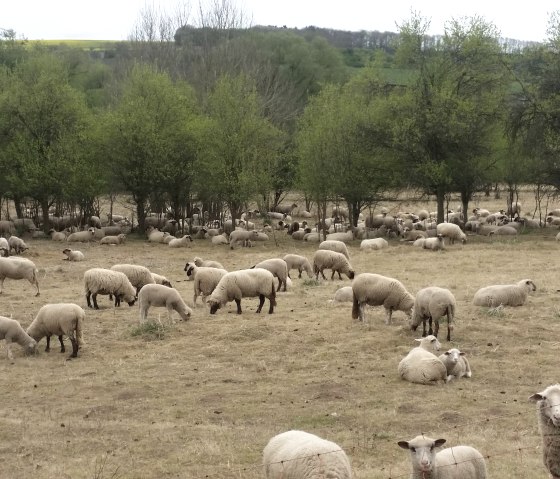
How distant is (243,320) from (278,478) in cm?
1099

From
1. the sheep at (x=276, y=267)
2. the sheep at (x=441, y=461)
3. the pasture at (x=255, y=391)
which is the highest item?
the sheep at (x=276, y=267)

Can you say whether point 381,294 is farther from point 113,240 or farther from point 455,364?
point 113,240

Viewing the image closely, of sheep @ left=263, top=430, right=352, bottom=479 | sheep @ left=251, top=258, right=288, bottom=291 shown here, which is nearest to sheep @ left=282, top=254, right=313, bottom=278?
sheep @ left=251, top=258, right=288, bottom=291

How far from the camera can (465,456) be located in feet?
27.6

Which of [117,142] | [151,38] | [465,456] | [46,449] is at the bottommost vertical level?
[46,449]

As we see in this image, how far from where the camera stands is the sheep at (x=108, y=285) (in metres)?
20.4

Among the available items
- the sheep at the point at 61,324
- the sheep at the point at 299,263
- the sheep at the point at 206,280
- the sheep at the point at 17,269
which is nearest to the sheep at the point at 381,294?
the sheep at the point at 206,280

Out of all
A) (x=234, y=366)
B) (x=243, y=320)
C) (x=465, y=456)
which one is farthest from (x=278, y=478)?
(x=243, y=320)

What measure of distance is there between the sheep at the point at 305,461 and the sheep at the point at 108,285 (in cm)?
1341

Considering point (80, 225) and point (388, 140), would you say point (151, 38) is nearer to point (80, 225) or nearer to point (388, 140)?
point (80, 225)

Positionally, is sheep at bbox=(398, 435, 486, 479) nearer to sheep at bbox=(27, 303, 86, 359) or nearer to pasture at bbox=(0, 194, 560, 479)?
pasture at bbox=(0, 194, 560, 479)

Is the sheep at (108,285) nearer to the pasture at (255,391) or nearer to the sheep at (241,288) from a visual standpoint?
the pasture at (255,391)

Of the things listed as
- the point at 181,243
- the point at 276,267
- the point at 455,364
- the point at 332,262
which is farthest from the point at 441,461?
the point at 181,243

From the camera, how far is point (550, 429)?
351 inches
